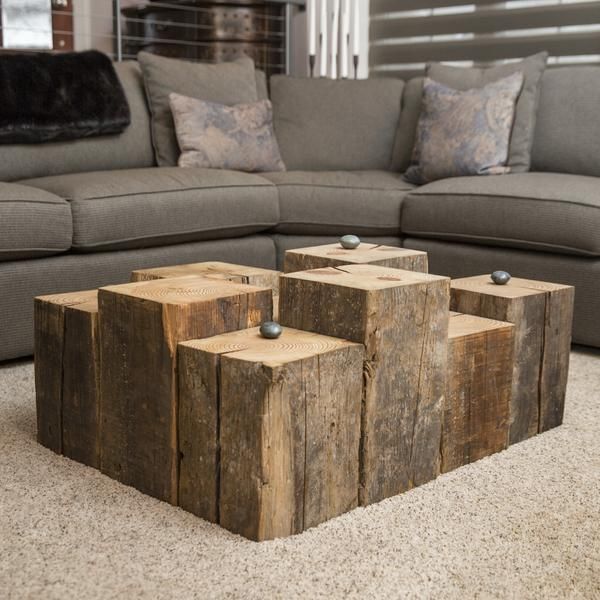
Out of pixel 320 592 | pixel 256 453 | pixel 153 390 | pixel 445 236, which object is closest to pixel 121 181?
pixel 445 236

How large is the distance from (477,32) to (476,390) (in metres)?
3.74

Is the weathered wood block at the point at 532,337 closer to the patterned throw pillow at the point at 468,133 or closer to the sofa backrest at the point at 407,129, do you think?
the patterned throw pillow at the point at 468,133

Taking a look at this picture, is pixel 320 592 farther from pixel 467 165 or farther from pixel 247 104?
pixel 247 104

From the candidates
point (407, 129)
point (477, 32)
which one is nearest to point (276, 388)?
point (407, 129)

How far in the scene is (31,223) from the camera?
268 centimetres

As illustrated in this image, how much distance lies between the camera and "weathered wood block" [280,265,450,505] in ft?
5.48

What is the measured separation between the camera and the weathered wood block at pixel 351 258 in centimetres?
201

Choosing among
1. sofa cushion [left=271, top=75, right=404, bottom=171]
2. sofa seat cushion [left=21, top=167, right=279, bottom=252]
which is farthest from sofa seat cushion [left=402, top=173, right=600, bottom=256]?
sofa cushion [left=271, top=75, right=404, bottom=171]

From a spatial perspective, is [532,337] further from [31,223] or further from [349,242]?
[31,223]

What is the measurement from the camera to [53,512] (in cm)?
168

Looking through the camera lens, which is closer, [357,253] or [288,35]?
[357,253]

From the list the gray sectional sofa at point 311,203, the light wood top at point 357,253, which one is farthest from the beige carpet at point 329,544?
the gray sectional sofa at point 311,203

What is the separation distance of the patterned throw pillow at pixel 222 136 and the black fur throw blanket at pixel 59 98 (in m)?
0.24

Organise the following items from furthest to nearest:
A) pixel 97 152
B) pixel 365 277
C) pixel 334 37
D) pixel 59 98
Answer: pixel 334 37 → pixel 97 152 → pixel 59 98 → pixel 365 277
